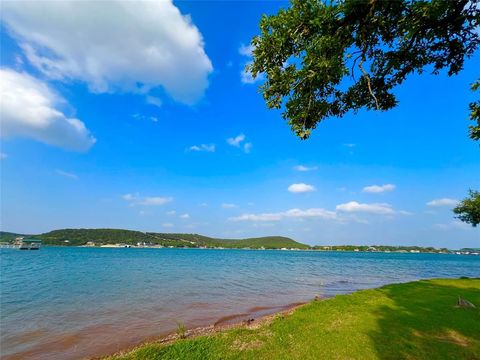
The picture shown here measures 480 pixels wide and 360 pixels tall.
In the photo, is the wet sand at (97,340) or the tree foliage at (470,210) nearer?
the wet sand at (97,340)

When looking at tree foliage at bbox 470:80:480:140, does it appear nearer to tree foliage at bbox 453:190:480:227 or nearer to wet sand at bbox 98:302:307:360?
wet sand at bbox 98:302:307:360

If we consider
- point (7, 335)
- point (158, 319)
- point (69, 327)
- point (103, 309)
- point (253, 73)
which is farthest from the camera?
point (103, 309)

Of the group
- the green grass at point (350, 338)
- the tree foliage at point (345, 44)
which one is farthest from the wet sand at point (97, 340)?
the tree foliage at point (345, 44)

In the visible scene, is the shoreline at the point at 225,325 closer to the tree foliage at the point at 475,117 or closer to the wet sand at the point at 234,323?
the wet sand at the point at 234,323

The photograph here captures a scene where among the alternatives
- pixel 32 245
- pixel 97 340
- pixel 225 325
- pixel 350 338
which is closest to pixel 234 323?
pixel 225 325

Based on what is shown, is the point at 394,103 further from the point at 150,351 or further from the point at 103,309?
the point at 103,309

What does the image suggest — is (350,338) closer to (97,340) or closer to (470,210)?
(97,340)

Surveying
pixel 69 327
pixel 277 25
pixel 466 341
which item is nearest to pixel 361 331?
pixel 466 341

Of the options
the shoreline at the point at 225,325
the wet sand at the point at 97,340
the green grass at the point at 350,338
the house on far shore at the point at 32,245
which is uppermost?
the house on far shore at the point at 32,245

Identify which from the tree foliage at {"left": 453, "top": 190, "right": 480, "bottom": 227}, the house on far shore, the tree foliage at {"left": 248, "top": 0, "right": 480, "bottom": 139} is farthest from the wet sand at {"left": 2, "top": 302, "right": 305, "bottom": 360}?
the house on far shore

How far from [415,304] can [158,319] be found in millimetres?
16555

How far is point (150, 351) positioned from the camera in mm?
10297

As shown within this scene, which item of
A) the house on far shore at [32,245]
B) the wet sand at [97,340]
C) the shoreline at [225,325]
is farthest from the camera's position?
the house on far shore at [32,245]

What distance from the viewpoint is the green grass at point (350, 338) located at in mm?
9414
